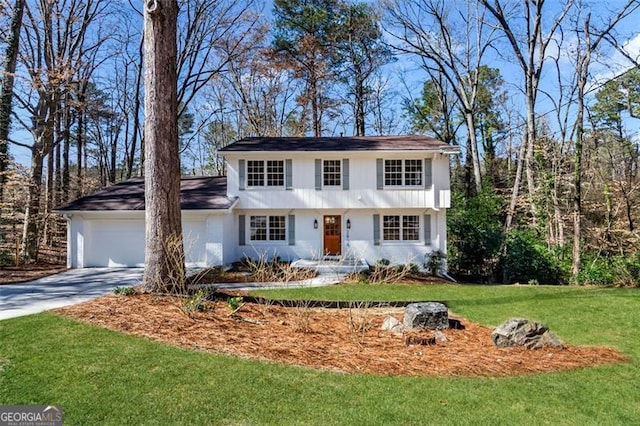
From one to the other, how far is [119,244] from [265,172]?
6190mm

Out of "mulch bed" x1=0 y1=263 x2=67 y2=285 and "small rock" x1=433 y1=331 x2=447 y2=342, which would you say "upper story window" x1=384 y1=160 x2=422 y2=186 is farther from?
"mulch bed" x1=0 y1=263 x2=67 y2=285

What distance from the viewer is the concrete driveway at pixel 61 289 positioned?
7.41m

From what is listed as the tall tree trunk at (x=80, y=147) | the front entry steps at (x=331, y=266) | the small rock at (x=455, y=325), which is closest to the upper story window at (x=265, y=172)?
the front entry steps at (x=331, y=266)

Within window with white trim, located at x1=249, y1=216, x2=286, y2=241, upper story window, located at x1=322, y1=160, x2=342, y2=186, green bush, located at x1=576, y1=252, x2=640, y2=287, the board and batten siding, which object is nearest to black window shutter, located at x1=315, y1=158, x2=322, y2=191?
the board and batten siding

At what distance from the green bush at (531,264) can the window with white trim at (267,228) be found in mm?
9386

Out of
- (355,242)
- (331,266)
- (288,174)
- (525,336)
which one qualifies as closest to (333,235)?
(355,242)

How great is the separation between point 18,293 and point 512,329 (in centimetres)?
1052

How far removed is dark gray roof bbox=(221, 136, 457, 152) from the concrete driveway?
625cm

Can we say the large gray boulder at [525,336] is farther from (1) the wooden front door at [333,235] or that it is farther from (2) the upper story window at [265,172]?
(2) the upper story window at [265,172]

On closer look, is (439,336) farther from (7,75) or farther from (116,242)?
(7,75)

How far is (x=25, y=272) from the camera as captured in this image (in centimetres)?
1266

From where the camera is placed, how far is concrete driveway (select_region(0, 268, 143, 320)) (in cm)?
741

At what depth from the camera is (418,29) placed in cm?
2064

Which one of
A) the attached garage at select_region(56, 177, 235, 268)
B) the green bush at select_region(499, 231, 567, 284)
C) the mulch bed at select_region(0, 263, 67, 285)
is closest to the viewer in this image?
the mulch bed at select_region(0, 263, 67, 285)
